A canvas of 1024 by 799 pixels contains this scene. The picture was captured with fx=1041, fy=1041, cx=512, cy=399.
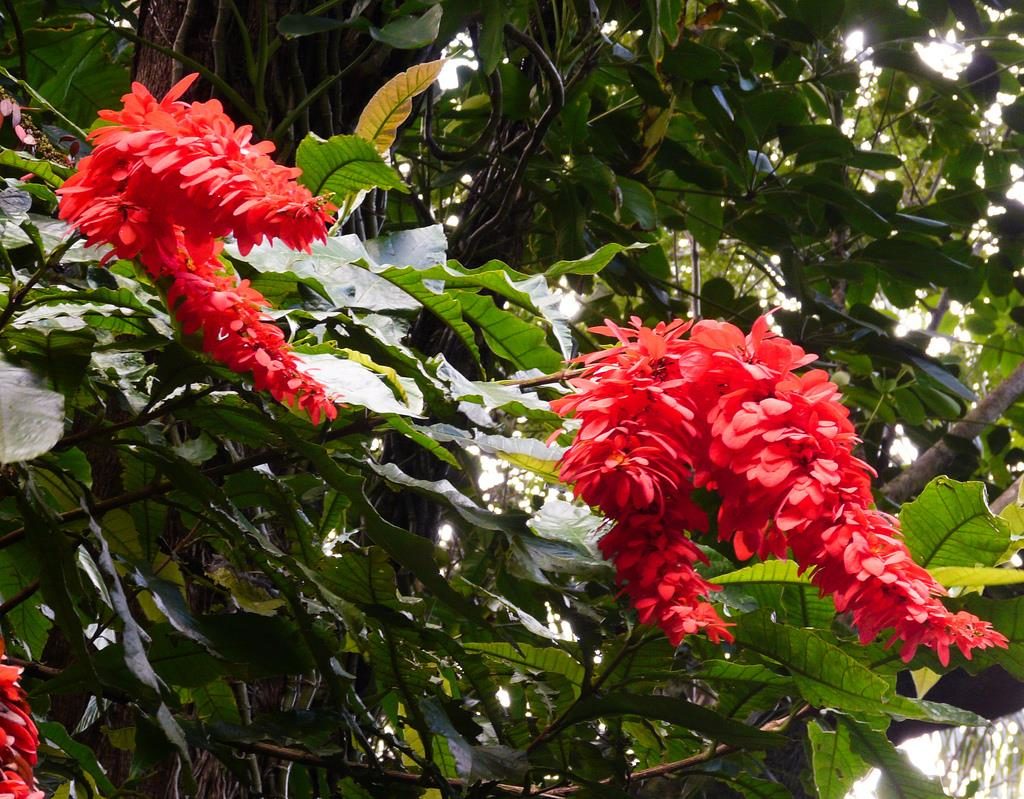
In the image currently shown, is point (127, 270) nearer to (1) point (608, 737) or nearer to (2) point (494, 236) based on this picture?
(1) point (608, 737)

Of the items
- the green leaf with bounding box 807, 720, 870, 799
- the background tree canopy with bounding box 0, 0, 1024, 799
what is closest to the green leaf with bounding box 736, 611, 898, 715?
the background tree canopy with bounding box 0, 0, 1024, 799

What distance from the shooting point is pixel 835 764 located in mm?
923

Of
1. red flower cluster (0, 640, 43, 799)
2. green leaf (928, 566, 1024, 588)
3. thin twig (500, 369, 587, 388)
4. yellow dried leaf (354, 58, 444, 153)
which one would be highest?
yellow dried leaf (354, 58, 444, 153)

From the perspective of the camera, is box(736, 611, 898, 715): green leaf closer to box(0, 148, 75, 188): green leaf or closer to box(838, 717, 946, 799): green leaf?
box(838, 717, 946, 799): green leaf

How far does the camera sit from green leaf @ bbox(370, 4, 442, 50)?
1.12 m

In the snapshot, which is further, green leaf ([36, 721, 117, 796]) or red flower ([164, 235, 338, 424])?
green leaf ([36, 721, 117, 796])

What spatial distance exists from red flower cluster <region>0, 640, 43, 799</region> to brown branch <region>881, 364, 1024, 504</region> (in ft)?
5.47

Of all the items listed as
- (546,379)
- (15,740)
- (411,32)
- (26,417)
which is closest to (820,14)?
(411,32)

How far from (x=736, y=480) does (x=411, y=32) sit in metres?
0.71

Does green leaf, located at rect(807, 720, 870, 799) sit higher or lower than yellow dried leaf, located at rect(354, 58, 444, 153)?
lower

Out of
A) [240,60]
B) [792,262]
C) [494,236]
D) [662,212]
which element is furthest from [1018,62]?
[240,60]

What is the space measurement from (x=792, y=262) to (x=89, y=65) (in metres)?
1.15

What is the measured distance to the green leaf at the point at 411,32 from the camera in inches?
44.0

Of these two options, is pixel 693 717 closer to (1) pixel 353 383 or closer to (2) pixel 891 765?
(2) pixel 891 765
